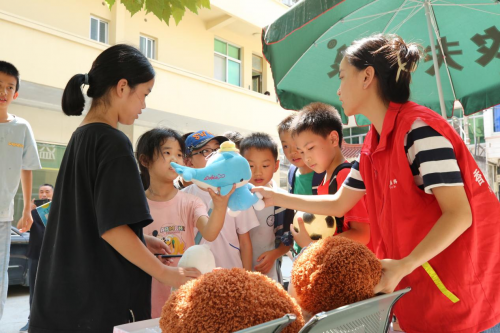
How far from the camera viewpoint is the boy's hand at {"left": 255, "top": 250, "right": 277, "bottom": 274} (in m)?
2.69

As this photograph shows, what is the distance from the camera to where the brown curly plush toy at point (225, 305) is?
0.80 meters

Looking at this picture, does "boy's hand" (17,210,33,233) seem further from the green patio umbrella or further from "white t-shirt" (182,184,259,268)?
the green patio umbrella

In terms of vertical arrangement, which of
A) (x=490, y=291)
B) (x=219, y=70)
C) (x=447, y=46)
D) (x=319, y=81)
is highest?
(x=219, y=70)

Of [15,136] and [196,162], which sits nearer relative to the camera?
[196,162]

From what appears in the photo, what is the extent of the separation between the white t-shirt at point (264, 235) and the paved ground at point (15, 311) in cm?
285

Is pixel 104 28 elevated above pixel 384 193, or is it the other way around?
pixel 104 28

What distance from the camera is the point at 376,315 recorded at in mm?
981

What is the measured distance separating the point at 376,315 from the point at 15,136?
3343 millimetres

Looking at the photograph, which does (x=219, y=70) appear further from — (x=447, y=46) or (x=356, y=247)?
(x=356, y=247)

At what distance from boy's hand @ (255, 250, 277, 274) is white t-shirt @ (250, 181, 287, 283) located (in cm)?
8

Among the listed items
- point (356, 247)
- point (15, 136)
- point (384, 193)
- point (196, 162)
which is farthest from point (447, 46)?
point (15, 136)

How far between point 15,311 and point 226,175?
463 cm

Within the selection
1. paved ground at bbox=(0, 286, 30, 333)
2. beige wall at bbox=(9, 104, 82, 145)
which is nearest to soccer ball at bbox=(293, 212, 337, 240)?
paved ground at bbox=(0, 286, 30, 333)

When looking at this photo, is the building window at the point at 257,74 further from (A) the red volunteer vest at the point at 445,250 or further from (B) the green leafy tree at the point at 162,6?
(A) the red volunteer vest at the point at 445,250
